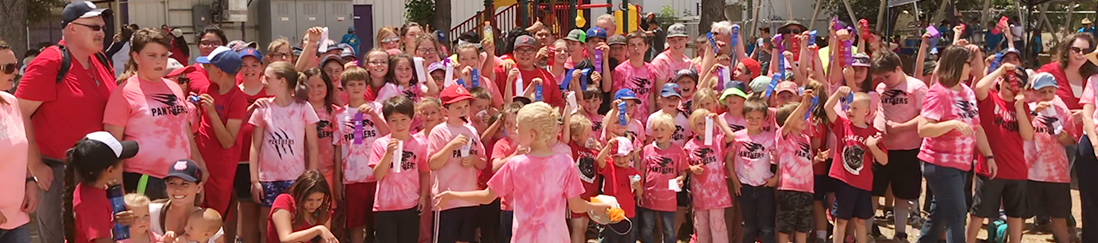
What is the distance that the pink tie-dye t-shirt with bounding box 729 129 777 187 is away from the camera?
6957 mm

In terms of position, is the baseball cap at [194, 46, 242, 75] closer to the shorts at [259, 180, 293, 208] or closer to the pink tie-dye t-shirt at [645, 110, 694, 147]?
the shorts at [259, 180, 293, 208]

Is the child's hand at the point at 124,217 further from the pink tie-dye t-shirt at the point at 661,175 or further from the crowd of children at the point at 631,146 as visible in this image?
the pink tie-dye t-shirt at the point at 661,175

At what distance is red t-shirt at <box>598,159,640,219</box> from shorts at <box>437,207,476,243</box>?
0.87 metres

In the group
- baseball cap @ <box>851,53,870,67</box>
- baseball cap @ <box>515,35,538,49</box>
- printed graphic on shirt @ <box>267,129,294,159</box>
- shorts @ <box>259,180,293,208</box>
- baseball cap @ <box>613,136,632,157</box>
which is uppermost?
baseball cap @ <box>515,35,538,49</box>

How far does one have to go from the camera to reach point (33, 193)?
477 cm

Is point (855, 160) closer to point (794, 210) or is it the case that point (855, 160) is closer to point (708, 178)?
point (794, 210)

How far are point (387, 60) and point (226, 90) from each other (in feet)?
4.14

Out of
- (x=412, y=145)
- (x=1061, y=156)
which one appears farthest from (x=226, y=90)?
(x=1061, y=156)

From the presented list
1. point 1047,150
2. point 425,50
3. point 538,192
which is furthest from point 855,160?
point 425,50

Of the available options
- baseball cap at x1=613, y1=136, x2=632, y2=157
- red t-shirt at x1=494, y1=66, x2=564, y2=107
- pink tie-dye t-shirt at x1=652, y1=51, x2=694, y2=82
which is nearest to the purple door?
pink tie-dye t-shirt at x1=652, y1=51, x2=694, y2=82

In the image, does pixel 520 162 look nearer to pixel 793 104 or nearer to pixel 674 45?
pixel 793 104

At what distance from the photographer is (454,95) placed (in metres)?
6.45

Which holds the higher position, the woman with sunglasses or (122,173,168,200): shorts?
the woman with sunglasses

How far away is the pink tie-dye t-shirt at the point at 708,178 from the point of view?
23.1 ft
